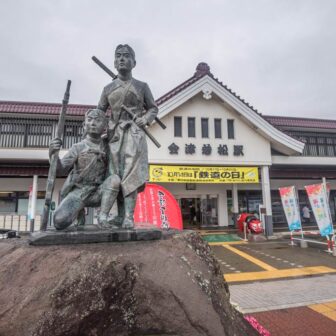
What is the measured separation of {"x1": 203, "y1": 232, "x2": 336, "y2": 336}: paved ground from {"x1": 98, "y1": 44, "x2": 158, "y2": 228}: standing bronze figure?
293 cm

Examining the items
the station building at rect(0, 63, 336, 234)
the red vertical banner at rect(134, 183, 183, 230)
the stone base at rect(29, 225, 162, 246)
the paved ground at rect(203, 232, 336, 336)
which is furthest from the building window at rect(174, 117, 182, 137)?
the stone base at rect(29, 225, 162, 246)

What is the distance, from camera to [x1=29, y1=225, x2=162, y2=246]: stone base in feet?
7.77

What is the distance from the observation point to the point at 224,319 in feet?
7.10

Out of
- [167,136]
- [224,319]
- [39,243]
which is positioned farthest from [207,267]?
[167,136]

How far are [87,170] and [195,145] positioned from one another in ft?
33.2

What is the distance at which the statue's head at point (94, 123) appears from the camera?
2893 millimetres

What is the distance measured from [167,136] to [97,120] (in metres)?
9.60

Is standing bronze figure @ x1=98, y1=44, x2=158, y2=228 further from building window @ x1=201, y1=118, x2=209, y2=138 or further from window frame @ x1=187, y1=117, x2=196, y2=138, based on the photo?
building window @ x1=201, y1=118, x2=209, y2=138

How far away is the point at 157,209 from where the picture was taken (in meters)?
8.30

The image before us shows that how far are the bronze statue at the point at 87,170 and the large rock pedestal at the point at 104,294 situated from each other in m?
0.62

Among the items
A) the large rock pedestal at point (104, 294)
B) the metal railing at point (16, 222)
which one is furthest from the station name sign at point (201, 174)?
the large rock pedestal at point (104, 294)

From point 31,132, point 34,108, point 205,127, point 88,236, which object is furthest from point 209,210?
point 88,236

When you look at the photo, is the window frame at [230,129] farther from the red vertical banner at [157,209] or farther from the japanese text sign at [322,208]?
the red vertical banner at [157,209]

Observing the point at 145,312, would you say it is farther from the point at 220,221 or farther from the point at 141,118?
the point at 220,221
